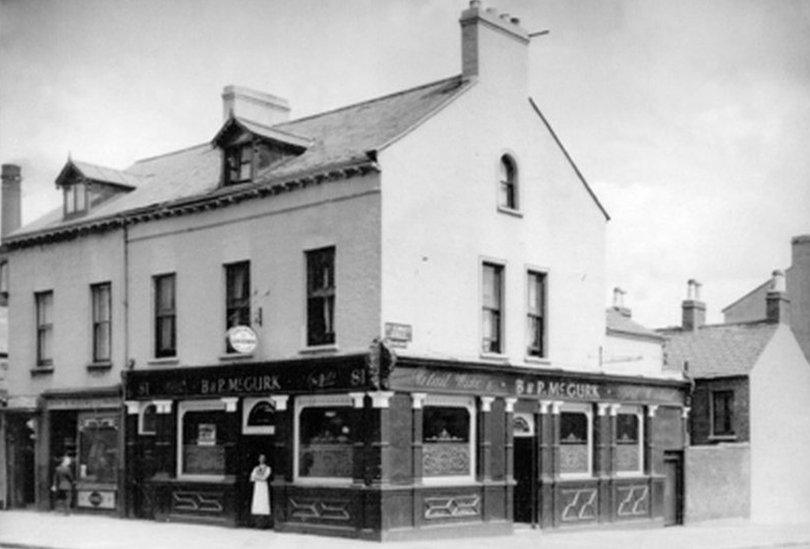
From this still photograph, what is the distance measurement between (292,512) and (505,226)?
7799 mm

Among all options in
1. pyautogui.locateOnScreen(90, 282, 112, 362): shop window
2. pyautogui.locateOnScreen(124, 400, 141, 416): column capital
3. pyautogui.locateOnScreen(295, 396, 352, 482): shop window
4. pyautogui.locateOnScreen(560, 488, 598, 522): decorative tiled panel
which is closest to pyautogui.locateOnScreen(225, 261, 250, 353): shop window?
pyautogui.locateOnScreen(295, 396, 352, 482): shop window

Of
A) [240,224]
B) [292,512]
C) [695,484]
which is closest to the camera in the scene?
[292,512]

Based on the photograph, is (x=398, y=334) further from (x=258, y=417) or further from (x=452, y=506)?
(x=258, y=417)

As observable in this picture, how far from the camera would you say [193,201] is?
27.5 metres

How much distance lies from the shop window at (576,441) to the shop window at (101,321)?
11380 mm

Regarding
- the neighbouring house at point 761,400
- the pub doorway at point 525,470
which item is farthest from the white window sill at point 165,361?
the neighbouring house at point 761,400

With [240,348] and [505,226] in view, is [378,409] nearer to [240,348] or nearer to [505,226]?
[240,348]

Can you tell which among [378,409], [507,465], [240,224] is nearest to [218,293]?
[240,224]

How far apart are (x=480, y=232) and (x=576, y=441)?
591 centimetres

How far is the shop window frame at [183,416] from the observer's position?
2680 cm

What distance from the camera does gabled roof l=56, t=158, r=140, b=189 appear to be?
31266 mm

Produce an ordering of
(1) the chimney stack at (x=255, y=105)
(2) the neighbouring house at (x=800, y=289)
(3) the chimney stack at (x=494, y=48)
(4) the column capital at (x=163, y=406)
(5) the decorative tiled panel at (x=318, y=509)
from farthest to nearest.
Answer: (2) the neighbouring house at (x=800, y=289) < (1) the chimney stack at (x=255, y=105) < (4) the column capital at (x=163, y=406) < (3) the chimney stack at (x=494, y=48) < (5) the decorative tiled panel at (x=318, y=509)

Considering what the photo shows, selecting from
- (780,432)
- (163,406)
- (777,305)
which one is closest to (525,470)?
(163,406)

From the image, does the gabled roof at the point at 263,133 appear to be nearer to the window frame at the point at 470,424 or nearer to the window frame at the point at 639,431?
the window frame at the point at 470,424
